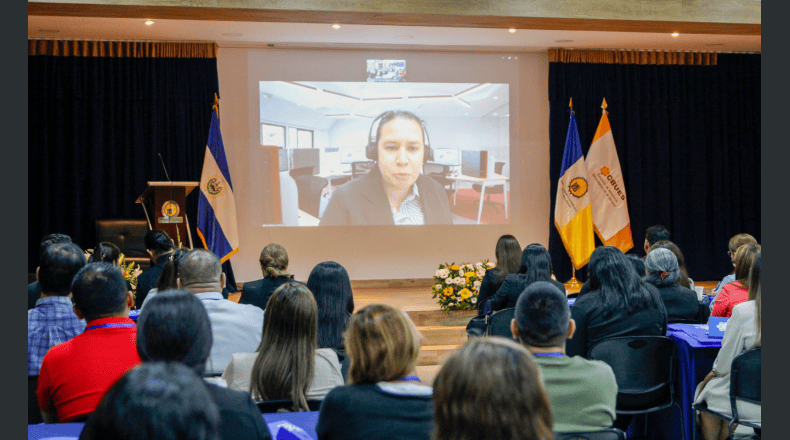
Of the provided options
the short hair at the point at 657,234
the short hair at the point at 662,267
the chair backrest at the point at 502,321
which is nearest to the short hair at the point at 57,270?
the chair backrest at the point at 502,321

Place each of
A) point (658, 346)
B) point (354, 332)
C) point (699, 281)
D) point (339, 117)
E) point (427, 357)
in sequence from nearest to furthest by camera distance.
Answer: point (354, 332)
point (658, 346)
point (427, 357)
point (339, 117)
point (699, 281)

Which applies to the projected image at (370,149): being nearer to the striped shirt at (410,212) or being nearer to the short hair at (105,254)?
the striped shirt at (410,212)

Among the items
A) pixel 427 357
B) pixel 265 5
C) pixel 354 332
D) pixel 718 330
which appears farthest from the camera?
pixel 265 5

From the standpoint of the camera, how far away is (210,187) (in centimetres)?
713

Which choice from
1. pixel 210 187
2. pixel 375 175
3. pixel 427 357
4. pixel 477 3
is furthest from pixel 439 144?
pixel 427 357

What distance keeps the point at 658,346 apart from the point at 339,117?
5469mm

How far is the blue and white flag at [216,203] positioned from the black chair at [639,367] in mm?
5305

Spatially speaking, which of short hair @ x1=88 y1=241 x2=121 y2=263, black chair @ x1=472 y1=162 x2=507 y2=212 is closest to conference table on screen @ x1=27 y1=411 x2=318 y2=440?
short hair @ x1=88 y1=241 x2=121 y2=263

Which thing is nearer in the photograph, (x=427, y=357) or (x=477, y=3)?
(x=427, y=357)

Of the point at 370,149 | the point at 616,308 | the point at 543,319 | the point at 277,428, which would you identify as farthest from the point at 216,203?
the point at 543,319

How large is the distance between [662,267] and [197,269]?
2340mm

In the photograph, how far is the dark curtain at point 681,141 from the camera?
8.00m

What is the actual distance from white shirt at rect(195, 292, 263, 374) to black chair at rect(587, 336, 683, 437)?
138cm

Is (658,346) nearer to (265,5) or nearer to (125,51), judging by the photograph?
(265,5)
